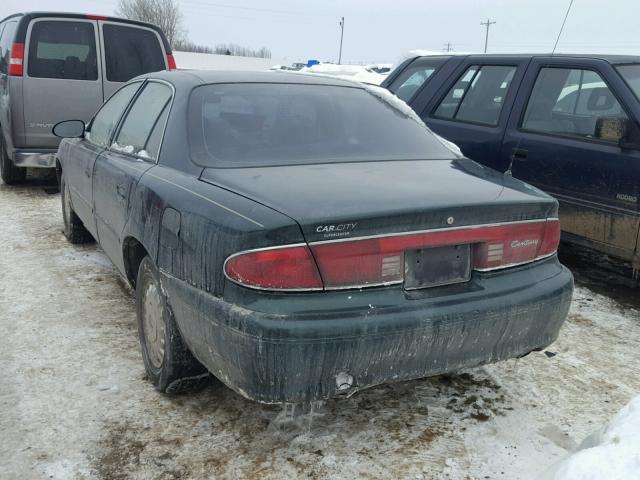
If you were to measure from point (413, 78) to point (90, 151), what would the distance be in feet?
10.6

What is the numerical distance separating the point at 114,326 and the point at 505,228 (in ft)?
7.88

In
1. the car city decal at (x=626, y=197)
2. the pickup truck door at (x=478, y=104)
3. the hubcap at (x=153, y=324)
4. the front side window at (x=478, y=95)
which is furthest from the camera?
the front side window at (x=478, y=95)

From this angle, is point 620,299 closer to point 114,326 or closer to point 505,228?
point 505,228

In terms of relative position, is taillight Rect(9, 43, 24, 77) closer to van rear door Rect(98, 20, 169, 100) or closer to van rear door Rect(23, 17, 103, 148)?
van rear door Rect(23, 17, 103, 148)

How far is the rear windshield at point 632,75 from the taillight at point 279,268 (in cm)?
313

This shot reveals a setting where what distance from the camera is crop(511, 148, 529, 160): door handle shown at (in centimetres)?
477

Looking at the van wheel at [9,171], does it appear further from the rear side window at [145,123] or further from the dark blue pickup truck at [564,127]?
the dark blue pickup truck at [564,127]

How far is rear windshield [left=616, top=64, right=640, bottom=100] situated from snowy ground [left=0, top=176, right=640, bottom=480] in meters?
1.67

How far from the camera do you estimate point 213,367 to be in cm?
241

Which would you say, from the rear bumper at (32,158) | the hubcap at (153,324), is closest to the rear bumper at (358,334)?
the hubcap at (153,324)

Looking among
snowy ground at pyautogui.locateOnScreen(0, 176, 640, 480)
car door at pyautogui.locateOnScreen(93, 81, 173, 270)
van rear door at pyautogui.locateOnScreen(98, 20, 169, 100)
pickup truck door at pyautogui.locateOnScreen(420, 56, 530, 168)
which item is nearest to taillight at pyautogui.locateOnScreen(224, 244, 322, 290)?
snowy ground at pyautogui.locateOnScreen(0, 176, 640, 480)

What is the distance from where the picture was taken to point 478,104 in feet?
17.5

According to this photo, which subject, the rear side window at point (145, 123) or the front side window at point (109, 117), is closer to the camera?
the rear side window at point (145, 123)

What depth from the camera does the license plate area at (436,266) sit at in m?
2.39
